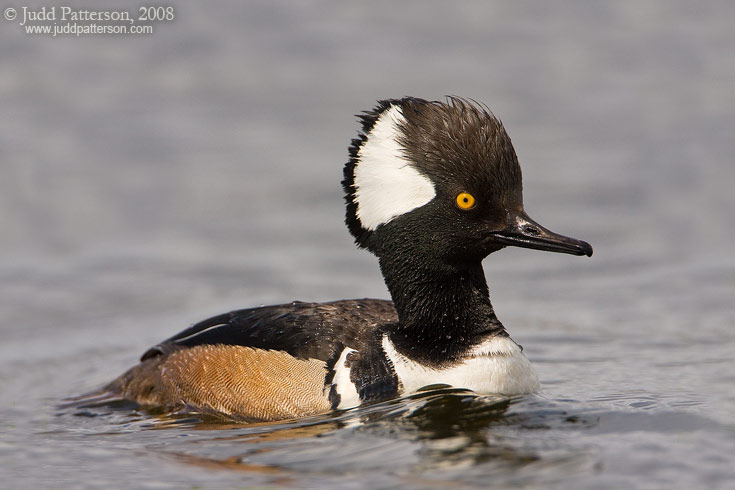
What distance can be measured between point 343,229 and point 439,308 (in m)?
5.14

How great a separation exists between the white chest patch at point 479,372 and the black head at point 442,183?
731 millimetres

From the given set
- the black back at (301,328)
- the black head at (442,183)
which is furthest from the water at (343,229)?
the black head at (442,183)

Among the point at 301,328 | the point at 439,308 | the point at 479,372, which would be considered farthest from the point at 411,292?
the point at 301,328

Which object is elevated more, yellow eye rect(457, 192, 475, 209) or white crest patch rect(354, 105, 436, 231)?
white crest patch rect(354, 105, 436, 231)

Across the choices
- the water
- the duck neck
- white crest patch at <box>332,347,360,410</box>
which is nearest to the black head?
the duck neck

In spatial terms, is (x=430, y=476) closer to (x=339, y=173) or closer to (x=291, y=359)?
(x=291, y=359)

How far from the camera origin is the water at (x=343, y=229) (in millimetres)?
7180

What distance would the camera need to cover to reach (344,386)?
7.90 meters

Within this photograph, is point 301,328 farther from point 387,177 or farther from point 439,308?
point 387,177

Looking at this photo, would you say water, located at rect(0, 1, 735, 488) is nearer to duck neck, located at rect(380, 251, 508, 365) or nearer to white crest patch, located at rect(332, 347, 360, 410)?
white crest patch, located at rect(332, 347, 360, 410)

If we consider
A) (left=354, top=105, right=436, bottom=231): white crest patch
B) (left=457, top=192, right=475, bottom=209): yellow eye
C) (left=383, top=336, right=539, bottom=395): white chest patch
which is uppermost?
(left=354, top=105, right=436, bottom=231): white crest patch

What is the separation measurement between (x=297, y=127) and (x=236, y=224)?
6.53 ft

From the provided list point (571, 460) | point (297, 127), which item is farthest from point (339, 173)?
point (571, 460)

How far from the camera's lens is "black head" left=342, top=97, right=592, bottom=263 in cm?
764
